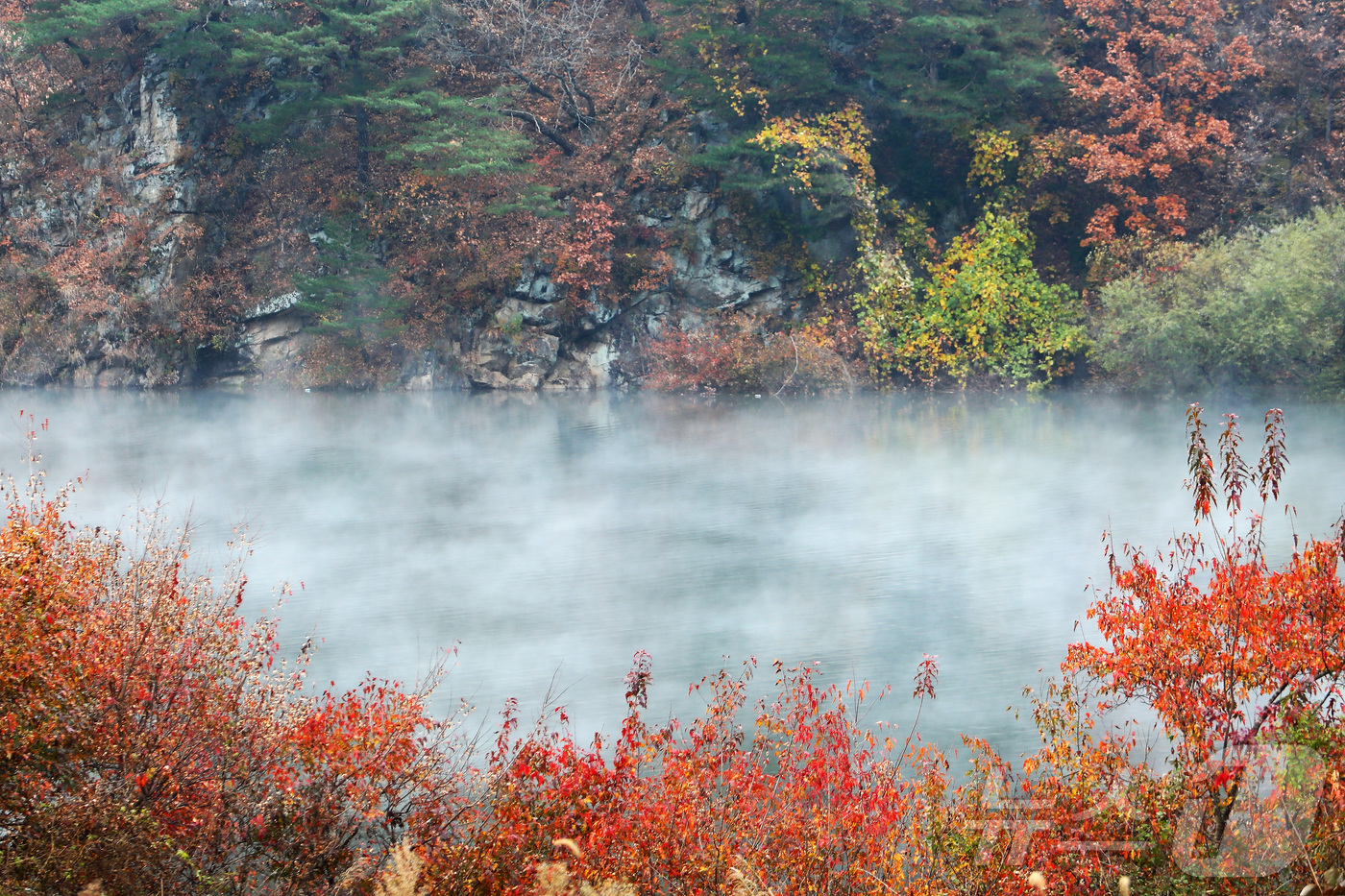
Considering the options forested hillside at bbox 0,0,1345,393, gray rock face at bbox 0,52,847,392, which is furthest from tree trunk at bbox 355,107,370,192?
gray rock face at bbox 0,52,847,392

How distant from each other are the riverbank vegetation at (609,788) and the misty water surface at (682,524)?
8.09ft

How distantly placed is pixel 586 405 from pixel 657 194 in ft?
22.9

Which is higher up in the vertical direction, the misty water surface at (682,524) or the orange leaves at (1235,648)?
the orange leaves at (1235,648)

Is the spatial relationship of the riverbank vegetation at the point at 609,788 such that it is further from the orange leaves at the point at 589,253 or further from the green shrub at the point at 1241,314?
the orange leaves at the point at 589,253

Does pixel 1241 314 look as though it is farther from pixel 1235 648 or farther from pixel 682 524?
pixel 1235 648

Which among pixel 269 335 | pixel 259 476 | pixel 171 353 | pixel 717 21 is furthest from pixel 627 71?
pixel 259 476

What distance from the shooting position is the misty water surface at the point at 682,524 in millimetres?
10508

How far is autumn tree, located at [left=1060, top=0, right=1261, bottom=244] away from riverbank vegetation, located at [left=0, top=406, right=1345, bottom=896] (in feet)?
70.4

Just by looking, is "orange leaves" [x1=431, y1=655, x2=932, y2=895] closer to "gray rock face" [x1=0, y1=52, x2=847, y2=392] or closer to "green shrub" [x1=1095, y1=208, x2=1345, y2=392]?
"green shrub" [x1=1095, y1=208, x2=1345, y2=392]

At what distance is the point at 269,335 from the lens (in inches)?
1235

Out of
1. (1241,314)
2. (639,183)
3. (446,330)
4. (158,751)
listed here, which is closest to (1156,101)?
(1241,314)

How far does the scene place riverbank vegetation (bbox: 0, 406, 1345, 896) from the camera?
5.16 metres

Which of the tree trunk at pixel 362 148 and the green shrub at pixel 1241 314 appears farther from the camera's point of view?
the tree trunk at pixel 362 148

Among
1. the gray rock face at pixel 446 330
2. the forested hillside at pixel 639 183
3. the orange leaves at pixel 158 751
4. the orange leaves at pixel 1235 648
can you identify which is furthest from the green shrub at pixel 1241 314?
the orange leaves at pixel 158 751
